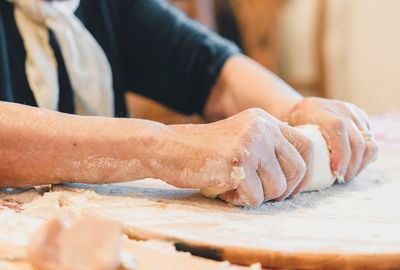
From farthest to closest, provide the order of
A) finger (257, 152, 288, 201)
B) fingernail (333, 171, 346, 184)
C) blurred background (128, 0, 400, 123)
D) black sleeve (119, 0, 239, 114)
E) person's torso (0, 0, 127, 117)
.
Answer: blurred background (128, 0, 400, 123), black sleeve (119, 0, 239, 114), person's torso (0, 0, 127, 117), fingernail (333, 171, 346, 184), finger (257, 152, 288, 201)

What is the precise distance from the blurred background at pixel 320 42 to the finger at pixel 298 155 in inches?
65.8

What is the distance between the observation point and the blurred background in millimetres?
2588

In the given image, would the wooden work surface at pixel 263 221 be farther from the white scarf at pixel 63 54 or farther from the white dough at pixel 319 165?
the white scarf at pixel 63 54

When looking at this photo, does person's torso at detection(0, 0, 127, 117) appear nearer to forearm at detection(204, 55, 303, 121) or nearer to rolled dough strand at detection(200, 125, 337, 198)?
forearm at detection(204, 55, 303, 121)

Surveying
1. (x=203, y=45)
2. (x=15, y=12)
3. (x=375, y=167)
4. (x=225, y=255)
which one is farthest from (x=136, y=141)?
(x=203, y=45)

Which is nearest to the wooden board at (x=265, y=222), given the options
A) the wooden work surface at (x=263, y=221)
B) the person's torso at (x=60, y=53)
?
the wooden work surface at (x=263, y=221)

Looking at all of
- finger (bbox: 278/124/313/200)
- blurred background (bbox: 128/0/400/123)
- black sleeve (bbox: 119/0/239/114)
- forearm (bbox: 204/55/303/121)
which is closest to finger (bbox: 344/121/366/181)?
finger (bbox: 278/124/313/200)

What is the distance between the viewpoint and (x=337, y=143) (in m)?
0.84

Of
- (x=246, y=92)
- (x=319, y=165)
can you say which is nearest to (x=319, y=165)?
(x=319, y=165)

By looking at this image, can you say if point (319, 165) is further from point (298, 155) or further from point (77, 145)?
point (77, 145)

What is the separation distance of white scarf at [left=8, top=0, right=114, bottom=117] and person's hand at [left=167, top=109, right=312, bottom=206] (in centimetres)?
50

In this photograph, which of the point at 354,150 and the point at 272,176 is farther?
the point at 354,150

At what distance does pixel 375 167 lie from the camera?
37.4 inches

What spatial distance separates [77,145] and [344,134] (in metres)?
0.37
